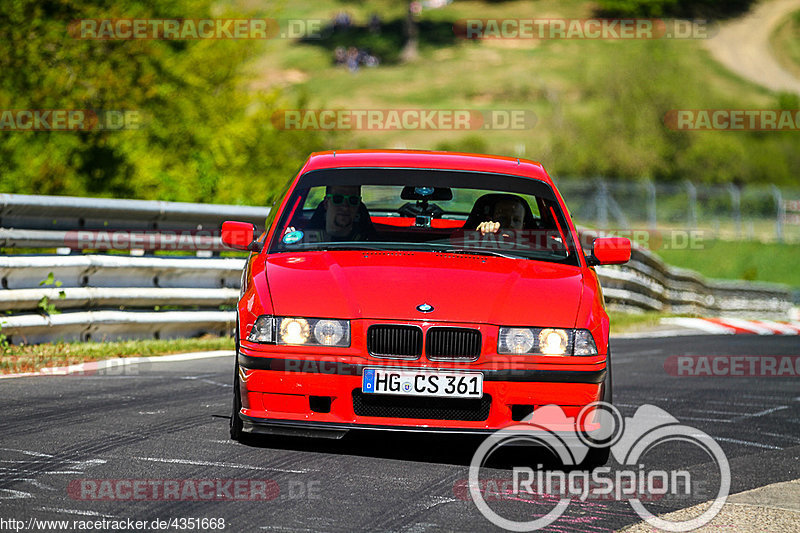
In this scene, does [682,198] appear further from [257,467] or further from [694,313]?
[257,467]

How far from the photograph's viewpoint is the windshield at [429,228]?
664 centimetres

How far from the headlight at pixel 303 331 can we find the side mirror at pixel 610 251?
6.58 ft

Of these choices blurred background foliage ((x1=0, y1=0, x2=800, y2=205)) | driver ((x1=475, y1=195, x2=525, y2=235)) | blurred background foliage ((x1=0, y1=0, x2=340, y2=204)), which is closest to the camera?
driver ((x1=475, y1=195, x2=525, y2=235))

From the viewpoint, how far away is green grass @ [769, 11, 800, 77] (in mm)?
88062

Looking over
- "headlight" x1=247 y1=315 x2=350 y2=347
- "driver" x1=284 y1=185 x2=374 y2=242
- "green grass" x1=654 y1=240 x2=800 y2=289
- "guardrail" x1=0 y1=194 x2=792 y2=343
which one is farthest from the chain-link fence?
"headlight" x1=247 y1=315 x2=350 y2=347

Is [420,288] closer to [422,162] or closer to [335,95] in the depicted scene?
[422,162]

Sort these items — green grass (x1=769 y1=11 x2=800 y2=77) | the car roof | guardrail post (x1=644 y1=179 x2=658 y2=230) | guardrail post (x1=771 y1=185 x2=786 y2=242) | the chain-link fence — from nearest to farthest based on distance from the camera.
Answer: the car roof, the chain-link fence, guardrail post (x1=644 y1=179 x2=658 y2=230), guardrail post (x1=771 y1=185 x2=786 y2=242), green grass (x1=769 y1=11 x2=800 y2=77)

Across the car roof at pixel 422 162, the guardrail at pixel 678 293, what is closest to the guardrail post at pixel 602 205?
the guardrail at pixel 678 293

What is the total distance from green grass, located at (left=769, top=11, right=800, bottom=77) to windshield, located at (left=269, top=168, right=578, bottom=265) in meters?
84.1

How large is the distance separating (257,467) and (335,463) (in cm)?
42

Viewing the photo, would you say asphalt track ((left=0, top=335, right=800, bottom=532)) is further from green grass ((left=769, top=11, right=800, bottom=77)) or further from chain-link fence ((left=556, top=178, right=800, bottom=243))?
green grass ((left=769, top=11, right=800, bottom=77))

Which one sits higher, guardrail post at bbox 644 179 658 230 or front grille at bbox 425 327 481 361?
guardrail post at bbox 644 179 658 230

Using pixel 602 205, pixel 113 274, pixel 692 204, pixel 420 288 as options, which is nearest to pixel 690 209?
pixel 692 204

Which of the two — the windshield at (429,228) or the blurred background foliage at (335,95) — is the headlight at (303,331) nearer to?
the windshield at (429,228)
